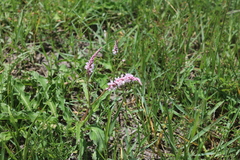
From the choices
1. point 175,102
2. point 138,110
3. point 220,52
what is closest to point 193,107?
point 175,102

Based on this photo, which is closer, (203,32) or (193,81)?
(193,81)

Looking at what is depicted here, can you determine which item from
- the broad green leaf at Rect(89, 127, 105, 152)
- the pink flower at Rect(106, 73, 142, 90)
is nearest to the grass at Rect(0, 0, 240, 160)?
the broad green leaf at Rect(89, 127, 105, 152)

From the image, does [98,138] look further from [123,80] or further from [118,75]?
[118,75]

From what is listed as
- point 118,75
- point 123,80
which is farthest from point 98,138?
point 118,75

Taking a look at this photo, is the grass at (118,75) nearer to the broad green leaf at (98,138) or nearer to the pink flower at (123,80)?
the broad green leaf at (98,138)

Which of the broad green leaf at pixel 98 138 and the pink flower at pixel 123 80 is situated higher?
the pink flower at pixel 123 80

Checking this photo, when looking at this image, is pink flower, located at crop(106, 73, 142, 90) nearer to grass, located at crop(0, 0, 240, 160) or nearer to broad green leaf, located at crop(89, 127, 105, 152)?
grass, located at crop(0, 0, 240, 160)

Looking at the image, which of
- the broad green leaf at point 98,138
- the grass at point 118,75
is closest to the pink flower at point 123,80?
the grass at point 118,75

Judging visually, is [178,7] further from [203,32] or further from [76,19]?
[76,19]
